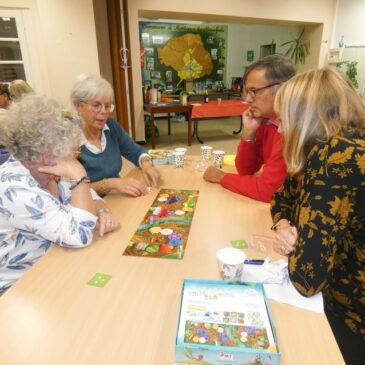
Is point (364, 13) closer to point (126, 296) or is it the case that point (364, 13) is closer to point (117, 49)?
point (117, 49)

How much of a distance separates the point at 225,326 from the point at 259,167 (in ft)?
4.21

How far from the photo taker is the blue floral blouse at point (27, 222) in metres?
0.98

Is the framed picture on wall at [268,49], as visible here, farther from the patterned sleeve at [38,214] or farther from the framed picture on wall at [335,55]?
the patterned sleeve at [38,214]

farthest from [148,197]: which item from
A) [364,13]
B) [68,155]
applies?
[364,13]

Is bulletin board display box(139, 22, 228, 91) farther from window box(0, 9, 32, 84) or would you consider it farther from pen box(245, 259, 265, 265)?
pen box(245, 259, 265, 265)

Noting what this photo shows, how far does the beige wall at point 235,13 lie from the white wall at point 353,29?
19cm

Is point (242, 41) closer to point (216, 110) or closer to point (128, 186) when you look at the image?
point (216, 110)

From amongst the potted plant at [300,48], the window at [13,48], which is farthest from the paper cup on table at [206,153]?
the potted plant at [300,48]

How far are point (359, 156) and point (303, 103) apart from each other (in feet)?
0.73

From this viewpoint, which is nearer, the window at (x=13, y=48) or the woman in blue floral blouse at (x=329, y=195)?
the woman in blue floral blouse at (x=329, y=195)

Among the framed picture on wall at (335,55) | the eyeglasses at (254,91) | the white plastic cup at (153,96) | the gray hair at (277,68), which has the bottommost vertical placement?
the white plastic cup at (153,96)

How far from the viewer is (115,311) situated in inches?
31.1

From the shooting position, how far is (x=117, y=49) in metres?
4.86

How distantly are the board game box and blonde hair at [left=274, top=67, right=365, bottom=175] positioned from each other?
17.7 inches
